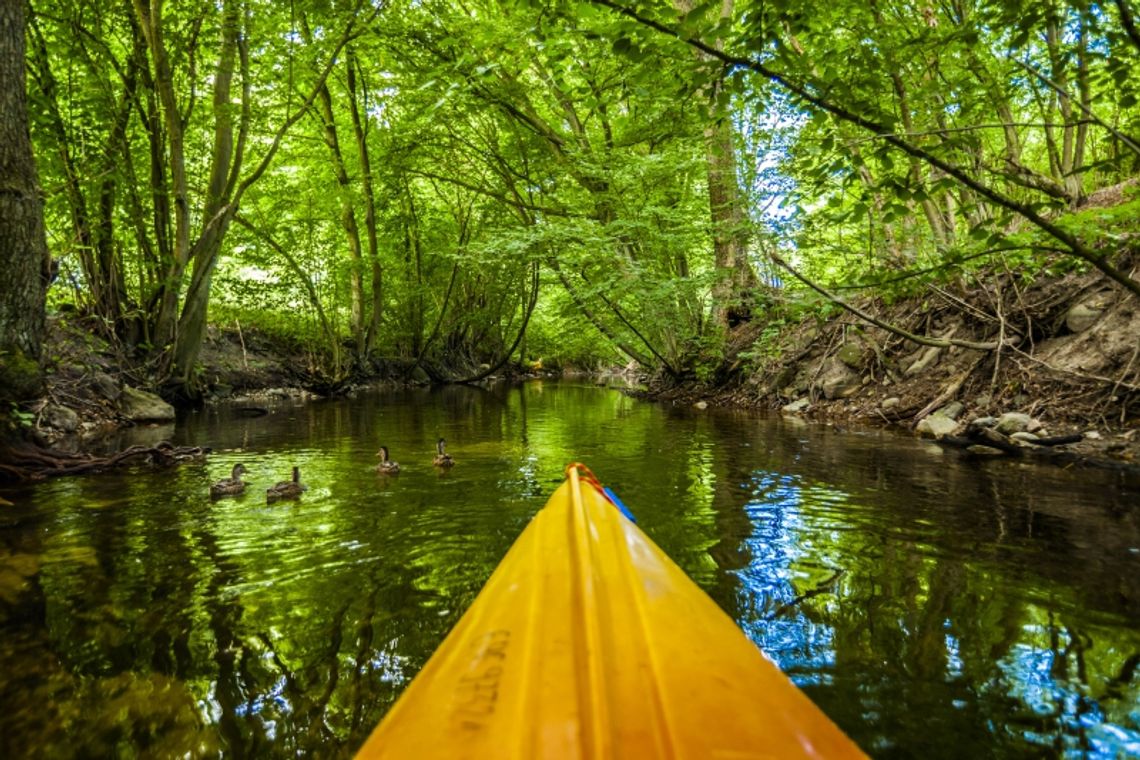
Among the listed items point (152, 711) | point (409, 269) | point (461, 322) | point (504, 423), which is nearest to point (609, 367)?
point (461, 322)

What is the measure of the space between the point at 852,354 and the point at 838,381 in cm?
56

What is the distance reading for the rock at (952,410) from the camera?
783cm

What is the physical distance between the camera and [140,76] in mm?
10086

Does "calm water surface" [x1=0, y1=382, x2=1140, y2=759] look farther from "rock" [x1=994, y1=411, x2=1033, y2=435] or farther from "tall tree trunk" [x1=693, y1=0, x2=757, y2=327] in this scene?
"tall tree trunk" [x1=693, y1=0, x2=757, y2=327]

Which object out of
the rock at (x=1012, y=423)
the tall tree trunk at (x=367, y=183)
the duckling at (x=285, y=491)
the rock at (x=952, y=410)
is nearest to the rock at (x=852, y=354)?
the rock at (x=952, y=410)

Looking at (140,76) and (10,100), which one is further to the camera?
(140,76)

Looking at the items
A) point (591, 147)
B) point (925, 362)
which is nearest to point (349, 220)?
point (591, 147)

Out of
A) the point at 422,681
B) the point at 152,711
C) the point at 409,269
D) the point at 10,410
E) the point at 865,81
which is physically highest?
the point at 409,269

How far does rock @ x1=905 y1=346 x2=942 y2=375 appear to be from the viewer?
9211 mm

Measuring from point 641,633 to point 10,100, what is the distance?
6.94 meters

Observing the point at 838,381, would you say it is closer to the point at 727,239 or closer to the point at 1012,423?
the point at 727,239

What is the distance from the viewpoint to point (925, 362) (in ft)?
30.7

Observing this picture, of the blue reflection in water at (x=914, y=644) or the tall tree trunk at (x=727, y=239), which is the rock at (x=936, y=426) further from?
the blue reflection in water at (x=914, y=644)

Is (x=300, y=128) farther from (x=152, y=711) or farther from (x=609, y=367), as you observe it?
(x=609, y=367)
